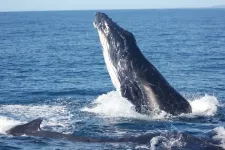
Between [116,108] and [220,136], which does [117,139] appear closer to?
[220,136]

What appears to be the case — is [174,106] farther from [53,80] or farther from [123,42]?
[53,80]

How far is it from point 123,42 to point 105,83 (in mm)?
14465

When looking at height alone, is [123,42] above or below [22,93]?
above

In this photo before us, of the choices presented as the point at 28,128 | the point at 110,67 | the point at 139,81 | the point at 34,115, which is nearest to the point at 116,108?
the point at 110,67

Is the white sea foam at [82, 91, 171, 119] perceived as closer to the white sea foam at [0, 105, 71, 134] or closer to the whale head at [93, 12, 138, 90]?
the whale head at [93, 12, 138, 90]

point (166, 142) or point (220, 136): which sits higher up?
point (220, 136)

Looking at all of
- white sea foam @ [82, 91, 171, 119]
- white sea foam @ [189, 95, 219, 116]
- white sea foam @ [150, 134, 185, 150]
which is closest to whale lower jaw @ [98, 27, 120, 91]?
white sea foam @ [82, 91, 171, 119]

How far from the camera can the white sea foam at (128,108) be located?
1955cm

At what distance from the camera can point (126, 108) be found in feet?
69.2

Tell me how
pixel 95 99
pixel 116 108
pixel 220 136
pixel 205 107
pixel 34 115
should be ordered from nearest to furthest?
1. pixel 220 136
2. pixel 34 115
3. pixel 116 108
4. pixel 205 107
5. pixel 95 99

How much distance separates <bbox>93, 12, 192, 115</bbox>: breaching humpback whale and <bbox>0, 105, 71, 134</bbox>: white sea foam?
3.20 metres

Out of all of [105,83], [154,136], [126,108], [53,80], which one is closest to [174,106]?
[126,108]

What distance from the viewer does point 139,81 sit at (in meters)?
19.5

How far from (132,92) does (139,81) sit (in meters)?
0.61
